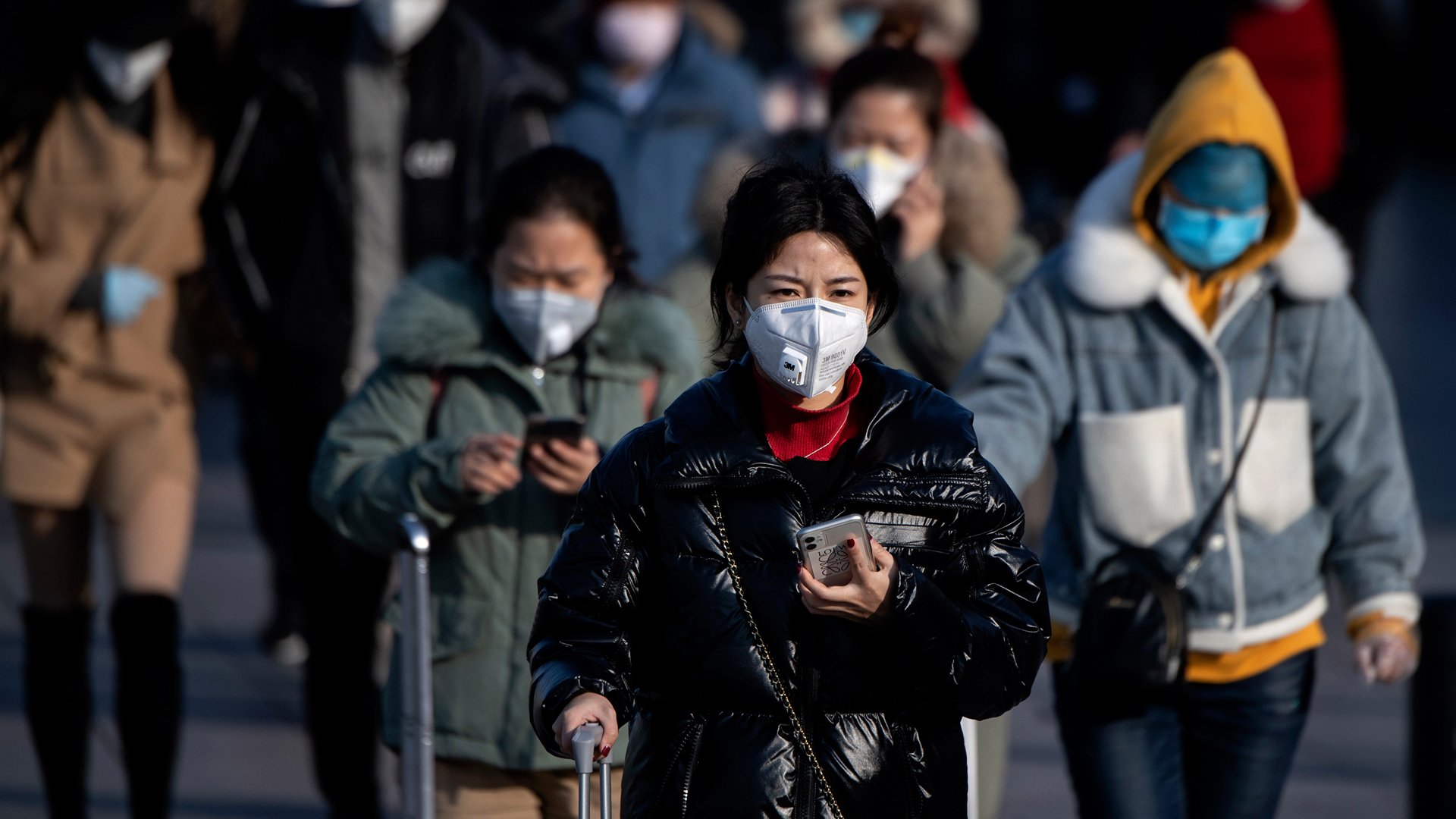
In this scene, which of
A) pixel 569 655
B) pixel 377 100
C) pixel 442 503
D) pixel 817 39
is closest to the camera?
pixel 569 655

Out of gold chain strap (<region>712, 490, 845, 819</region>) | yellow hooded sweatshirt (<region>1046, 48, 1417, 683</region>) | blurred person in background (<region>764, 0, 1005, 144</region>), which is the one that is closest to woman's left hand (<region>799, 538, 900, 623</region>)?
gold chain strap (<region>712, 490, 845, 819</region>)

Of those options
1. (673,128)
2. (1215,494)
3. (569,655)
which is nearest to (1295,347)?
(1215,494)

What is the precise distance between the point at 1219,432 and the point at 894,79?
144cm

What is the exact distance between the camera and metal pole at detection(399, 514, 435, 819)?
148 inches

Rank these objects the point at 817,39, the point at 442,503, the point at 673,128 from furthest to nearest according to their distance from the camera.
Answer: the point at 817,39 < the point at 673,128 < the point at 442,503

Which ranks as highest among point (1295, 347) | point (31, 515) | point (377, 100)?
point (377, 100)

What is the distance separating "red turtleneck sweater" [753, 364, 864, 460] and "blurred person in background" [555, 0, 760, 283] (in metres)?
3.81

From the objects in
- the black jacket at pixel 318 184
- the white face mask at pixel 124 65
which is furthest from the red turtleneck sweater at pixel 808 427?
the white face mask at pixel 124 65

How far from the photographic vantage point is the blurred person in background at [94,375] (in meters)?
5.18

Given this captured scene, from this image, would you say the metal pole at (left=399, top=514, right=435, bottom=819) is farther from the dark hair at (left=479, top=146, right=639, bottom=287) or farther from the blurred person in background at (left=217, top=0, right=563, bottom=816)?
the blurred person in background at (left=217, top=0, right=563, bottom=816)

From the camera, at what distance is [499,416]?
414cm

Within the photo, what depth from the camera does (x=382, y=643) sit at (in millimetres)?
6137

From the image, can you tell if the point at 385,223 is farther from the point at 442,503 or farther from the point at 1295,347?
the point at 1295,347

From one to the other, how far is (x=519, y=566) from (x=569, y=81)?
9.19 feet
